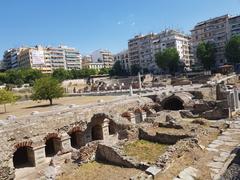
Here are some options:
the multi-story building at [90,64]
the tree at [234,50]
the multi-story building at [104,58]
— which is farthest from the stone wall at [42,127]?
the multi-story building at [104,58]

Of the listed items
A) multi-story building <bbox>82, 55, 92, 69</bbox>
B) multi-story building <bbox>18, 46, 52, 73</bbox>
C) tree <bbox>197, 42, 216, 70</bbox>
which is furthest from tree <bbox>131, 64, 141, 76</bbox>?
multi-story building <bbox>82, 55, 92, 69</bbox>

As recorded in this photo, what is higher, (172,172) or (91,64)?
(91,64)

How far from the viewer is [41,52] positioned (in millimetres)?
120562

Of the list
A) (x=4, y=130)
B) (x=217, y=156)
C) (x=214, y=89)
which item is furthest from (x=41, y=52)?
(x=217, y=156)

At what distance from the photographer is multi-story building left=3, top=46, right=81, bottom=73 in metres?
119

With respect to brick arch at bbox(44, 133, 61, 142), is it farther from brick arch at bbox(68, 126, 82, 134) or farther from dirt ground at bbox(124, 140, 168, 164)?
dirt ground at bbox(124, 140, 168, 164)

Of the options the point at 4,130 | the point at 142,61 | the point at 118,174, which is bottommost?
the point at 118,174

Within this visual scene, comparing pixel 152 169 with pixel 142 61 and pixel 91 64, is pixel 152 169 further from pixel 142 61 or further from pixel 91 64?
pixel 91 64

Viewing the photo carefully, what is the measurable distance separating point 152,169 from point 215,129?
8399mm

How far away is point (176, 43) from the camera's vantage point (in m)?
101

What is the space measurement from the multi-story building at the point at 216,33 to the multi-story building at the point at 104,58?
230 ft

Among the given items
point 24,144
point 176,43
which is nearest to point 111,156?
point 24,144

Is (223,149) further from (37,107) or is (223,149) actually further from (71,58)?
(71,58)

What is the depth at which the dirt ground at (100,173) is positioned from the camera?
1368cm
